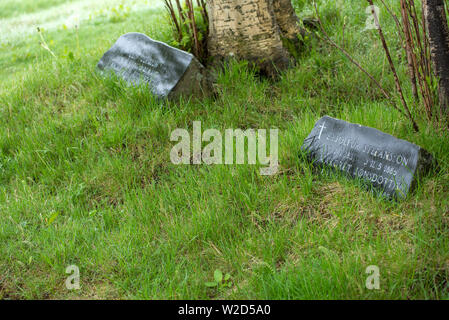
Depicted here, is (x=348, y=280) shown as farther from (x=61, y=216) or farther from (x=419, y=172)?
(x=61, y=216)

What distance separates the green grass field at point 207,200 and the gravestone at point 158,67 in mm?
168

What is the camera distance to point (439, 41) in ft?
10.2

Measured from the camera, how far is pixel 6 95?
4.97m

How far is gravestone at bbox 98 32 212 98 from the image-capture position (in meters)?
4.27

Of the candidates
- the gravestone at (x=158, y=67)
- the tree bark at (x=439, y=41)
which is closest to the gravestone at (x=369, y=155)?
the tree bark at (x=439, y=41)

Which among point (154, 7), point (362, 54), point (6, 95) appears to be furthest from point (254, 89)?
point (154, 7)

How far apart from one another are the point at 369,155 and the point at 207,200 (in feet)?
4.02

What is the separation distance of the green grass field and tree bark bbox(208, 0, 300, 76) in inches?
8.0

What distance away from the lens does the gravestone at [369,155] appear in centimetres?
288

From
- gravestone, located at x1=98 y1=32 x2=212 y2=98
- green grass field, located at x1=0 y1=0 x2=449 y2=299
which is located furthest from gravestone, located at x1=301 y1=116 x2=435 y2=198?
gravestone, located at x1=98 y1=32 x2=212 y2=98

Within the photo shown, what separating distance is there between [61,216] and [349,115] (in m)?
2.54

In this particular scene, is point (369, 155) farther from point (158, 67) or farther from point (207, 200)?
point (158, 67)

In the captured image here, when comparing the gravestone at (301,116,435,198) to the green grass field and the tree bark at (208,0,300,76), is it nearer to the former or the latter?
the green grass field

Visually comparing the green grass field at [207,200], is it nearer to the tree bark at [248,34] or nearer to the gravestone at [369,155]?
the gravestone at [369,155]
